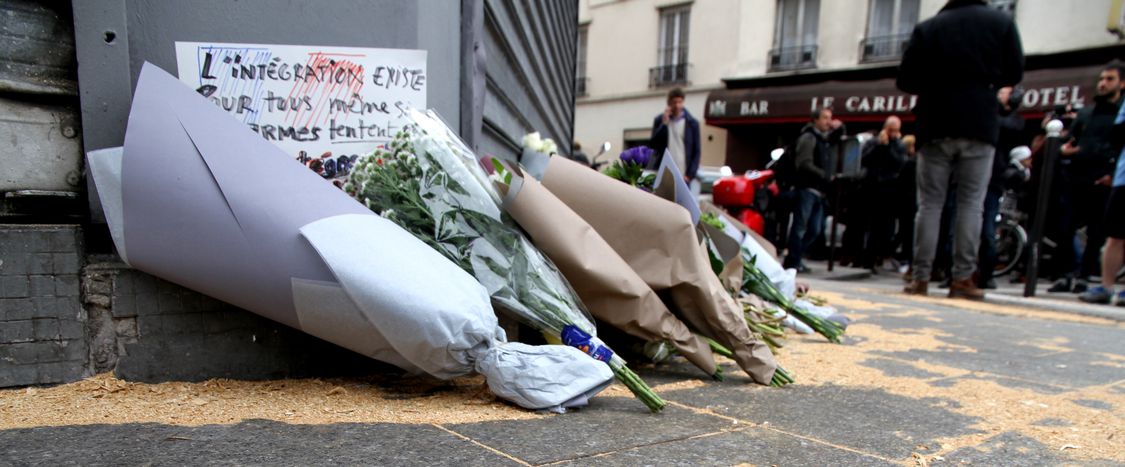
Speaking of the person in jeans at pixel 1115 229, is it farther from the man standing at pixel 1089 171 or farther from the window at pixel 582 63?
the window at pixel 582 63

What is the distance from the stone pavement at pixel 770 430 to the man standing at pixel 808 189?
12.8ft

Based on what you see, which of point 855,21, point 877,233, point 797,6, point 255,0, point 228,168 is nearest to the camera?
point 228,168

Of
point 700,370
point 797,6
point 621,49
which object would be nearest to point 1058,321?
point 700,370

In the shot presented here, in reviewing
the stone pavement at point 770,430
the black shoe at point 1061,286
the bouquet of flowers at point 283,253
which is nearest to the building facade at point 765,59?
the black shoe at point 1061,286

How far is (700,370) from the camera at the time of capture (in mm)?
2725

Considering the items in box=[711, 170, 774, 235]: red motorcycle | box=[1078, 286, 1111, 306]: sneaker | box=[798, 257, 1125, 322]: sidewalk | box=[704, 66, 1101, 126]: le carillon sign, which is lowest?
box=[798, 257, 1125, 322]: sidewalk

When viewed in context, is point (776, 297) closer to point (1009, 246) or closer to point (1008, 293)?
point (1008, 293)

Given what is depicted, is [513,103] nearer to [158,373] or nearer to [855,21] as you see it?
[158,373]

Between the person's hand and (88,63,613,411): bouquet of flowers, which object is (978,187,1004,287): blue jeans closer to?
the person's hand

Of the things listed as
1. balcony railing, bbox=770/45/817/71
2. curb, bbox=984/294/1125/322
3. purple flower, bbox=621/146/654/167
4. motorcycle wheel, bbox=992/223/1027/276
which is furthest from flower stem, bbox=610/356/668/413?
balcony railing, bbox=770/45/817/71

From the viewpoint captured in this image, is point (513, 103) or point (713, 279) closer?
point (713, 279)

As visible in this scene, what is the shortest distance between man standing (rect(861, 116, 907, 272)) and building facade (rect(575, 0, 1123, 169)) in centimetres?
623

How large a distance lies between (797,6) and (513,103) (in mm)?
15275

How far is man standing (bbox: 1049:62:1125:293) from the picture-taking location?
6.21 meters
